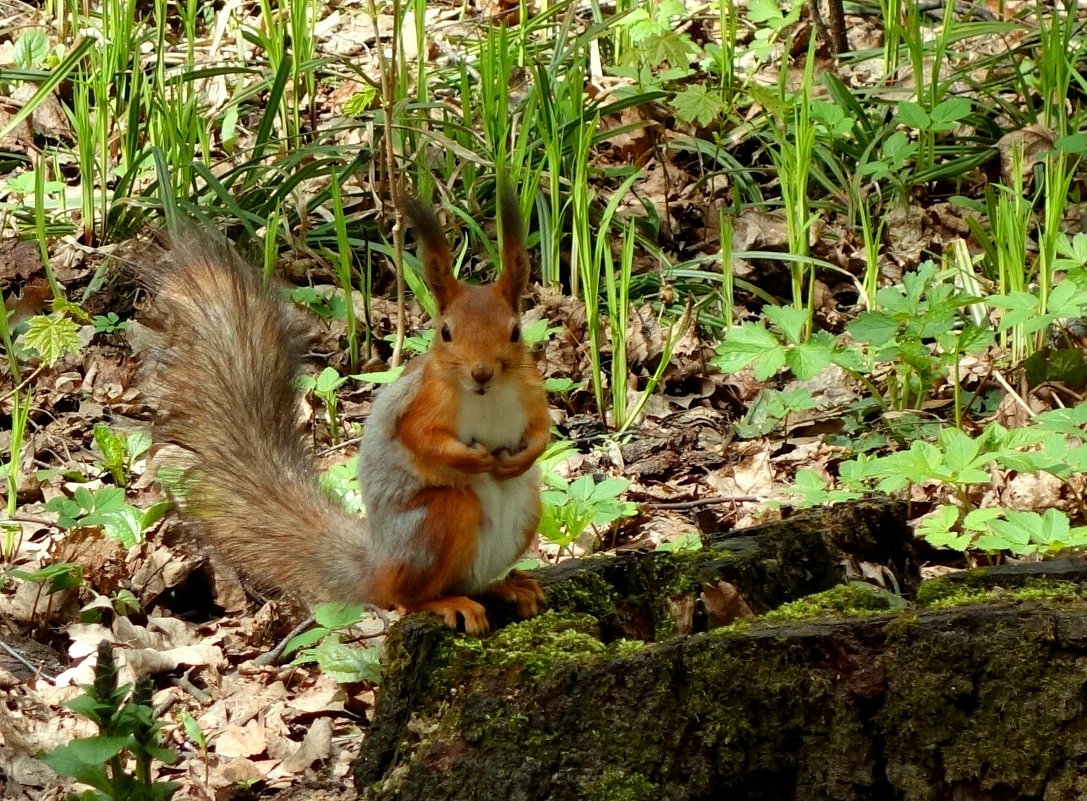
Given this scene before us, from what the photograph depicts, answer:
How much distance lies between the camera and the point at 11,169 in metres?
5.57

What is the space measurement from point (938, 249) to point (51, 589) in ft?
10.7

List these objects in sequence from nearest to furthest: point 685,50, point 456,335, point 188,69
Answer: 1. point 456,335
2. point 685,50
3. point 188,69

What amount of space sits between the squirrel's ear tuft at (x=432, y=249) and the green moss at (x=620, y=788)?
3.36ft

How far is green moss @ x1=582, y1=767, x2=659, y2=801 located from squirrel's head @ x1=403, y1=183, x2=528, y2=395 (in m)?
0.83

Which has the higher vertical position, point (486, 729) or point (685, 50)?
point (685, 50)

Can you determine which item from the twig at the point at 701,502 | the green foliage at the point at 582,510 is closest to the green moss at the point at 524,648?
the green foliage at the point at 582,510

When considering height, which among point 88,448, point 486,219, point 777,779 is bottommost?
point 777,779

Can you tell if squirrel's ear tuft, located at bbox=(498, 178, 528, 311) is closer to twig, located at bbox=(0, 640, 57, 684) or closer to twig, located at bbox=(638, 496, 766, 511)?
twig, located at bbox=(638, 496, 766, 511)

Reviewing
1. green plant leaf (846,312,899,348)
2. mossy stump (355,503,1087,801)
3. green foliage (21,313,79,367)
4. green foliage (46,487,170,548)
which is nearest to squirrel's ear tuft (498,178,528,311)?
mossy stump (355,503,1087,801)

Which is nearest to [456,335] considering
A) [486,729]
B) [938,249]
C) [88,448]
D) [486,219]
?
[486,729]

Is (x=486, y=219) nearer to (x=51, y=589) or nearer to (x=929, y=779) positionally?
(x=51, y=589)

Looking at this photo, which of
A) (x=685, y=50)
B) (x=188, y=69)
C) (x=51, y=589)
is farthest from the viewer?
(x=188, y=69)

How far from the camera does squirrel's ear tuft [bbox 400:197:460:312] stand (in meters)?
2.56

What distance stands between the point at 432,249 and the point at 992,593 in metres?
1.18
